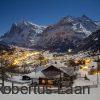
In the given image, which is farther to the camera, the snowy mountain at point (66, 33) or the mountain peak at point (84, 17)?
the mountain peak at point (84, 17)

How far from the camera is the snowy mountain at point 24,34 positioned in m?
9.35

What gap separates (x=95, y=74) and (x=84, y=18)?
54.6 inches

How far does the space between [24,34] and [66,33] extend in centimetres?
103

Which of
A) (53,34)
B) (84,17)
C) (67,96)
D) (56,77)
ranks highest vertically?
(84,17)

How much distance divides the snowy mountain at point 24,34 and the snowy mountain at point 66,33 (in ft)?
0.57

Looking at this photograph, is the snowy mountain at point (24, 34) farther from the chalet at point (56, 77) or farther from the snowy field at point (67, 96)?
the snowy field at point (67, 96)

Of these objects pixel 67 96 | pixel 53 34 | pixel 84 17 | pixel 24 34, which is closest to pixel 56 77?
pixel 67 96

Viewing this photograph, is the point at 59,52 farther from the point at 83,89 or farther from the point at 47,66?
the point at 83,89

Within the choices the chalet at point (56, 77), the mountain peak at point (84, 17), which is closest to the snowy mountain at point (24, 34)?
the chalet at point (56, 77)

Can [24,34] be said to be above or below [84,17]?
below

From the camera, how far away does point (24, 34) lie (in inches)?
371

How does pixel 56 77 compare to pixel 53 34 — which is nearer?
pixel 56 77

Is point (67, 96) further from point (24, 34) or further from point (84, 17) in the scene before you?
point (84, 17)

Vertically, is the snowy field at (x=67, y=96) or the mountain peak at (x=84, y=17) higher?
the mountain peak at (x=84, y=17)
